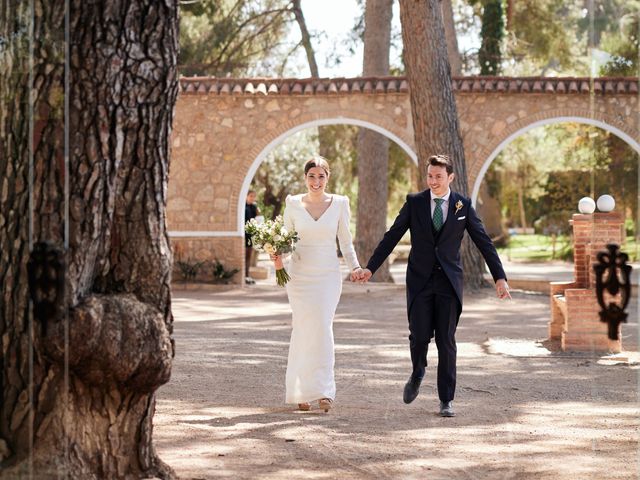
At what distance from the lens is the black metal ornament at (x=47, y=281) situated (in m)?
4.19

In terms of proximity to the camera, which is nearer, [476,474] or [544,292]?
[476,474]

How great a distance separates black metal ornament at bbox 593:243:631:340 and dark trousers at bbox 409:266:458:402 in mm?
3414

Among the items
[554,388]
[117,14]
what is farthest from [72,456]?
[554,388]

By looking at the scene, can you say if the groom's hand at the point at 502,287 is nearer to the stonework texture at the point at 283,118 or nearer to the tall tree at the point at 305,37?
the stonework texture at the point at 283,118

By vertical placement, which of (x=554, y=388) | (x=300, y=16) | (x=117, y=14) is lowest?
(x=554, y=388)

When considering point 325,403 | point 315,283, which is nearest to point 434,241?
point 315,283

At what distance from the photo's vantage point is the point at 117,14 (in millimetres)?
4555

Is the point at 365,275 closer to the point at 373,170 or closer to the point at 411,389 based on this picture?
the point at 411,389

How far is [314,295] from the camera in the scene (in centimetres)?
A: 746

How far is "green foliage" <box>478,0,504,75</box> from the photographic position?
25.9 meters

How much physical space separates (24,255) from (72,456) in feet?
2.72

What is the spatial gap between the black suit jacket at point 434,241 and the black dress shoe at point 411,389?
20.5 inches

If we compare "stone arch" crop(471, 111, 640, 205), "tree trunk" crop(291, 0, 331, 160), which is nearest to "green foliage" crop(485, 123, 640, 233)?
"stone arch" crop(471, 111, 640, 205)

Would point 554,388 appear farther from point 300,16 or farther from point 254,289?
point 300,16
